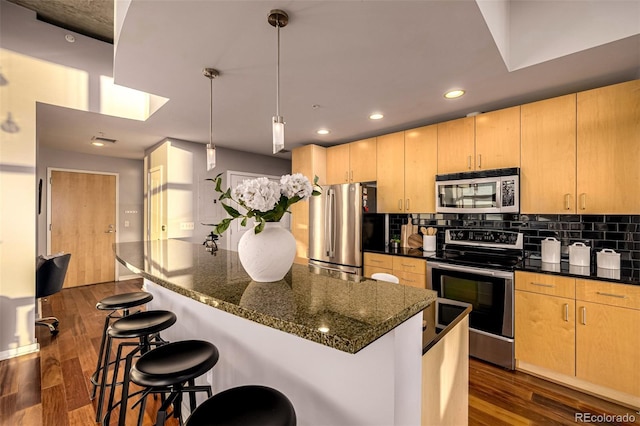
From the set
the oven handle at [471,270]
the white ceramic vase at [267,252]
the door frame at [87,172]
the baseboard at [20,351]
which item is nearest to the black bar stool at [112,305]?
the baseboard at [20,351]

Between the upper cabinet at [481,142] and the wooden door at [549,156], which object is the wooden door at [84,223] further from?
the wooden door at [549,156]

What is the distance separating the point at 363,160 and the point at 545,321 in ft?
8.15

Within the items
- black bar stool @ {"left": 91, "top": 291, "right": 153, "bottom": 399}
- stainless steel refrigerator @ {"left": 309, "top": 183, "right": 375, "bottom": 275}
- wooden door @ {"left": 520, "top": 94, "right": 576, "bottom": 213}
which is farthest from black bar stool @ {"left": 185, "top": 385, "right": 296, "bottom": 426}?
wooden door @ {"left": 520, "top": 94, "right": 576, "bottom": 213}

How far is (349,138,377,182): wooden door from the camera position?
145 inches

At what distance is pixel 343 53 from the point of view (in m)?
1.81

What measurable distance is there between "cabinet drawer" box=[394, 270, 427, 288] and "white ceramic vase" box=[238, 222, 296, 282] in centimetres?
211

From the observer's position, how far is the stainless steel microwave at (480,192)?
257cm

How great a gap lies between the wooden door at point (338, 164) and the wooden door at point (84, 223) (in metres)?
3.85

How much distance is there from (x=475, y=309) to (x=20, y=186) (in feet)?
14.4

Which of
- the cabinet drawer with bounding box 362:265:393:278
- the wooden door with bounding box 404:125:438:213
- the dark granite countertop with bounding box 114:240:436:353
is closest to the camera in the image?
the dark granite countertop with bounding box 114:240:436:353

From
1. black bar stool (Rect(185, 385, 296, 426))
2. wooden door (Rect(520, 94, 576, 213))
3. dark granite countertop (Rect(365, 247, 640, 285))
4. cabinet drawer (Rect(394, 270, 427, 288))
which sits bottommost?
cabinet drawer (Rect(394, 270, 427, 288))

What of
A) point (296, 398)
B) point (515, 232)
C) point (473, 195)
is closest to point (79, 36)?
point (296, 398)

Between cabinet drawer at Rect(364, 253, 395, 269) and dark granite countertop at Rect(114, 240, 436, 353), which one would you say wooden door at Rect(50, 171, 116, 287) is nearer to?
cabinet drawer at Rect(364, 253, 395, 269)

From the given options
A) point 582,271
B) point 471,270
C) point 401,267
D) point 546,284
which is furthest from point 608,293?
point 401,267
